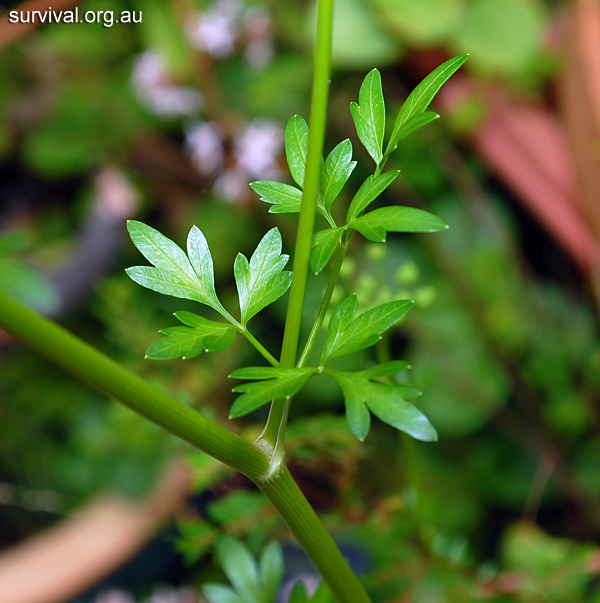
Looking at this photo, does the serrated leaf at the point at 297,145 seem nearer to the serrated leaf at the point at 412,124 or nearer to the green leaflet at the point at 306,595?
the serrated leaf at the point at 412,124

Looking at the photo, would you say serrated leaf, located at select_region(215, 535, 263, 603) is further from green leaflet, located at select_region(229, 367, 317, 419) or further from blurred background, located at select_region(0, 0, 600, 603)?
blurred background, located at select_region(0, 0, 600, 603)

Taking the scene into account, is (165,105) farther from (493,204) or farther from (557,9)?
(557,9)

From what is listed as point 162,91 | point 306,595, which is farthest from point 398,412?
point 162,91

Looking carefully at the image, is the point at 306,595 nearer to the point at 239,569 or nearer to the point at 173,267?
the point at 239,569

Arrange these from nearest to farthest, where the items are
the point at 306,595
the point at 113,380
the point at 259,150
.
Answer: the point at 113,380 < the point at 306,595 < the point at 259,150

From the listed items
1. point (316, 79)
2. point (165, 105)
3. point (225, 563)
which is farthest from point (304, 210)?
point (165, 105)
